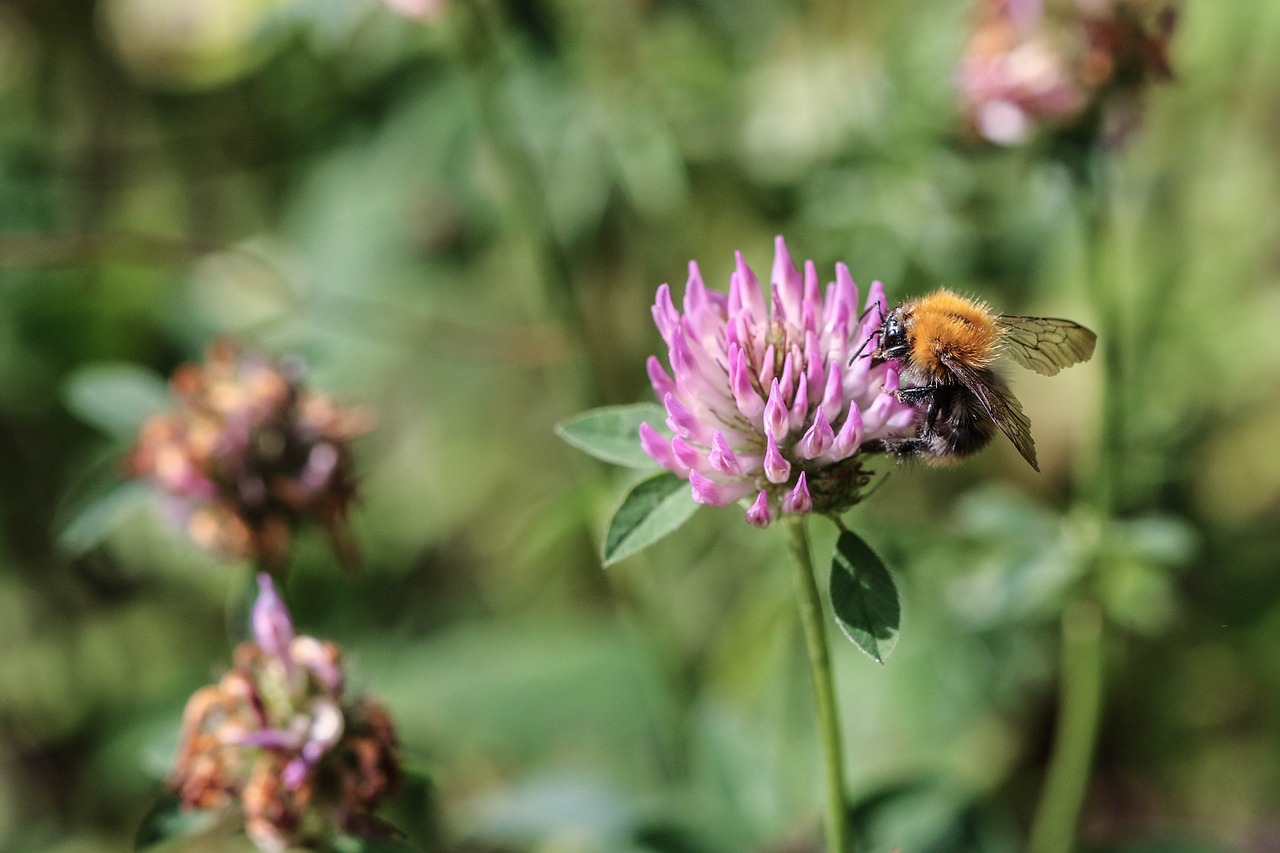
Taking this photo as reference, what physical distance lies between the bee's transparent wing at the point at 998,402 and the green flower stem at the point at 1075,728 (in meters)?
0.99

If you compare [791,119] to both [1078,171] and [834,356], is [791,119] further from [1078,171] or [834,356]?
[834,356]

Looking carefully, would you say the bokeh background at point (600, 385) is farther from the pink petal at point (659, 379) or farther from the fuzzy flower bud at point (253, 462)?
the pink petal at point (659, 379)

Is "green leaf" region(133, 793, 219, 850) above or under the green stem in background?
under

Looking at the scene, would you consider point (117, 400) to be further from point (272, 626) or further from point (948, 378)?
point (948, 378)

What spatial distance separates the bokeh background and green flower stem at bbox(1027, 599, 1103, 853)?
2.7 inches

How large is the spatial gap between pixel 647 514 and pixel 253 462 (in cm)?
101

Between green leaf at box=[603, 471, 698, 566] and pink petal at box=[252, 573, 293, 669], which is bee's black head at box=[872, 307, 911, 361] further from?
pink petal at box=[252, 573, 293, 669]

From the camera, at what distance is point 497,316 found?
4180 millimetres

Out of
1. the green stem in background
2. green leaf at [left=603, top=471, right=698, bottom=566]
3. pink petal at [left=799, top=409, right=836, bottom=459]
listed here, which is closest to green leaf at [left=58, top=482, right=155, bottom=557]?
the green stem in background

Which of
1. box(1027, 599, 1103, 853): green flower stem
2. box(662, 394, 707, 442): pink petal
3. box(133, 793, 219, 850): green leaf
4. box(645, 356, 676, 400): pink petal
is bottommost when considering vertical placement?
box(1027, 599, 1103, 853): green flower stem

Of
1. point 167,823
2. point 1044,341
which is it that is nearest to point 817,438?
point 1044,341

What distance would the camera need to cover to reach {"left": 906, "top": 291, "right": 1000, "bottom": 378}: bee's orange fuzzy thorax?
64.5 inches

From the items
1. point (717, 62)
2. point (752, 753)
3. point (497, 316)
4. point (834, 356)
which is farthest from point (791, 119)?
point (834, 356)

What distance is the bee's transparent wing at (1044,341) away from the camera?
5.91 ft
